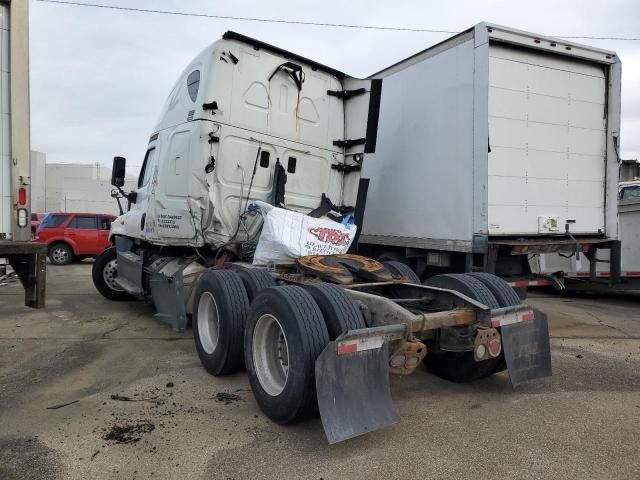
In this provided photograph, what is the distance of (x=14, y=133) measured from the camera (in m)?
4.28

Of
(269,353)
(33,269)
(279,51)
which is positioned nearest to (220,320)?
(269,353)

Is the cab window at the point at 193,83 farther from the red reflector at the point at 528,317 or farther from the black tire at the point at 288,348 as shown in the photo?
the red reflector at the point at 528,317

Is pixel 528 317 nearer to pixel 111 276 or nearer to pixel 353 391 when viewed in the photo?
pixel 353 391

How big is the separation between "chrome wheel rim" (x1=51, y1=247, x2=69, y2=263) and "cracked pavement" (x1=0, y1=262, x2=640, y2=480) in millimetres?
11294

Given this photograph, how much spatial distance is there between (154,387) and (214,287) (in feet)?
3.39

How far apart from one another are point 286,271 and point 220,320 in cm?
99

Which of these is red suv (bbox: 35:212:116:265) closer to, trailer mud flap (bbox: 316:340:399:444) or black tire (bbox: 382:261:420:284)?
black tire (bbox: 382:261:420:284)

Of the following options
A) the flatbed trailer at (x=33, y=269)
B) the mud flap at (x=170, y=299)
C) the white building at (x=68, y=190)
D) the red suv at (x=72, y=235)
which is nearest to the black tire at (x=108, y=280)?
the mud flap at (x=170, y=299)

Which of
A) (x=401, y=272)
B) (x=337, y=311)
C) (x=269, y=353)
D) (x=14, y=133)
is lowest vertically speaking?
(x=269, y=353)

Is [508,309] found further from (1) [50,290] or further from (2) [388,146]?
(1) [50,290]

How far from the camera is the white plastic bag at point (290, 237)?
212 inches

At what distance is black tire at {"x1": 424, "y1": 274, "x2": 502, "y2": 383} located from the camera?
4230mm

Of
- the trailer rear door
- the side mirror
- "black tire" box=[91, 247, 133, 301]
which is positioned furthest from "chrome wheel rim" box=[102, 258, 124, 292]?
the trailer rear door

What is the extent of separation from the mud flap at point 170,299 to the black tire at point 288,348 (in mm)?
2208
